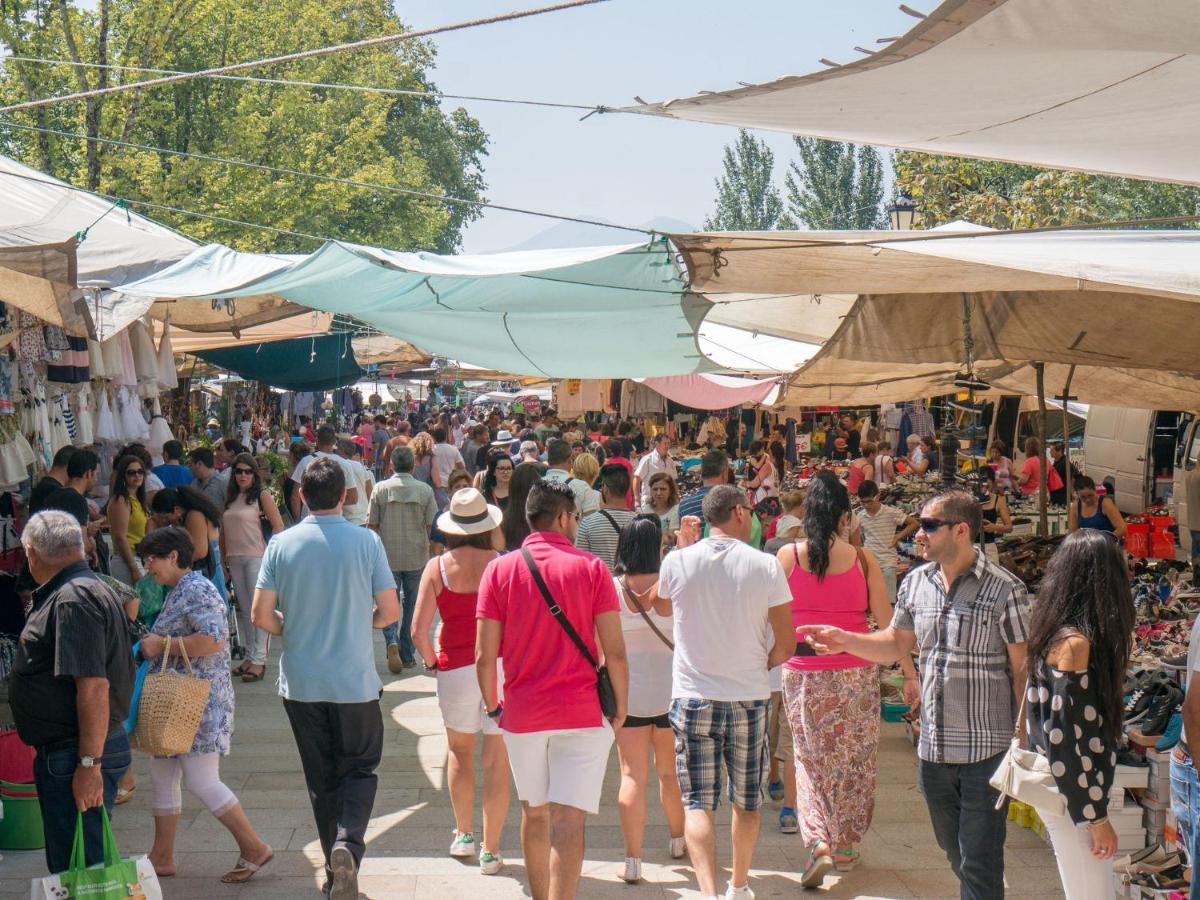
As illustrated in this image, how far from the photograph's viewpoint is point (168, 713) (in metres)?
5.55

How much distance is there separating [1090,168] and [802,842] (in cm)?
354

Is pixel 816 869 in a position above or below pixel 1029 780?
below

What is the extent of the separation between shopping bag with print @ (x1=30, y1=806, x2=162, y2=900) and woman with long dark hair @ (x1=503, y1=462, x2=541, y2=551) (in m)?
2.62

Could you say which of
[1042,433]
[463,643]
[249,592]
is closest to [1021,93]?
[463,643]

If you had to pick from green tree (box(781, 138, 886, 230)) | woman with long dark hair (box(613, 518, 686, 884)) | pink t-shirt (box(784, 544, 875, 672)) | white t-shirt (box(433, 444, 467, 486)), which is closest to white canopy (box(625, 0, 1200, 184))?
Result: pink t-shirt (box(784, 544, 875, 672))

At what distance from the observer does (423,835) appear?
651 centimetres

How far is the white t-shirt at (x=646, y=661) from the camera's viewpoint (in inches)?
233

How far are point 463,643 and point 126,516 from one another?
4.23 m

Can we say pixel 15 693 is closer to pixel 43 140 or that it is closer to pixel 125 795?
pixel 125 795

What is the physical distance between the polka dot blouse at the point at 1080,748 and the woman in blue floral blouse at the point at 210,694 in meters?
3.46

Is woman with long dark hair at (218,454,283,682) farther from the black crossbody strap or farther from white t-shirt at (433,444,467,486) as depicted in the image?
the black crossbody strap

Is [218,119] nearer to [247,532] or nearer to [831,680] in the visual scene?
[247,532]

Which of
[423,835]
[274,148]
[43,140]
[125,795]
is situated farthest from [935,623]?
[274,148]

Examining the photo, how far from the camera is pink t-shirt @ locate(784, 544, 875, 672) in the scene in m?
5.84
